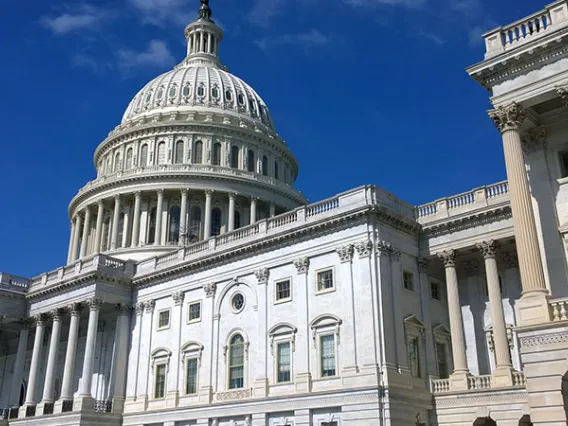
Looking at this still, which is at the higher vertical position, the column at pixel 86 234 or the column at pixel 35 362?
the column at pixel 86 234

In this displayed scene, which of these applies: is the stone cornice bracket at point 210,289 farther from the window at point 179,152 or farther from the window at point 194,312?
the window at point 179,152

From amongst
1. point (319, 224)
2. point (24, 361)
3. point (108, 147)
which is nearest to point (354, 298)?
point (319, 224)

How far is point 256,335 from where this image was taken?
43219 millimetres

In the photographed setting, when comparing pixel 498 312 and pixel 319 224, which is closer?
pixel 498 312

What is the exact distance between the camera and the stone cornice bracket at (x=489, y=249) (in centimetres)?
3859

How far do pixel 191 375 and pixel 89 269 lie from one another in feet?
43.5

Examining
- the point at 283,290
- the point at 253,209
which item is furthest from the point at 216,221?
the point at 283,290

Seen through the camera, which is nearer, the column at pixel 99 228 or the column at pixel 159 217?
the column at pixel 159 217

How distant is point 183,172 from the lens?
7119 centimetres

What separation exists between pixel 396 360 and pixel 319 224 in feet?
31.1

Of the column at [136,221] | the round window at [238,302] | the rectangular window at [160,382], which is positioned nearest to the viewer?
the round window at [238,302]

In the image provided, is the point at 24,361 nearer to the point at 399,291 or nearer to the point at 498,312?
the point at 399,291

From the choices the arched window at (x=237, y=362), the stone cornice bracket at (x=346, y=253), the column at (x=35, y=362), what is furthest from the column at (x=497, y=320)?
the column at (x=35, y=362)

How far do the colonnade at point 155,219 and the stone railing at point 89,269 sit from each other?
12354mm
